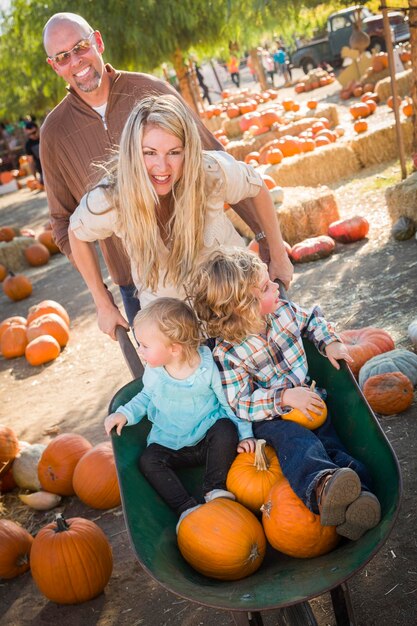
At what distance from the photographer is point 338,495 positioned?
6.96ft

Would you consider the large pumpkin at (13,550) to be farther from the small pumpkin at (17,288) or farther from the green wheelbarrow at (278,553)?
the small pumpkin at (17,288)

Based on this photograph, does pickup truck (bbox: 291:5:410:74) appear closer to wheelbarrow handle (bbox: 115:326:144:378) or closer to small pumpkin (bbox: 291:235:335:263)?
small pumpkin (bbox: 291:235:335:263)

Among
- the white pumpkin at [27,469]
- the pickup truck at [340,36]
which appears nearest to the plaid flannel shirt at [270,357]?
the white pumpkin at [27,469]

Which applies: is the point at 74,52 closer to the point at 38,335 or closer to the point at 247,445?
the point at 247,445

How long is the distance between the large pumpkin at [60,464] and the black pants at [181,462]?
1845mm

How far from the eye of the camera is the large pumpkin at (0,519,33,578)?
3752 mm

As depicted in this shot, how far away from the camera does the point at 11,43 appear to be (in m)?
14.7

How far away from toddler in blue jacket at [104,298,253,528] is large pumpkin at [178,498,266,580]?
0.61 feet

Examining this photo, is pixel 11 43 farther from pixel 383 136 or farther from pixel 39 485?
pixel 39 485

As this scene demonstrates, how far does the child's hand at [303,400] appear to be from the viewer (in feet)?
8.45

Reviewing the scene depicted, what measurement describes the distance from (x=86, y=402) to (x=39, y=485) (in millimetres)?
1309

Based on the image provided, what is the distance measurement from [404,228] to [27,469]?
13.8ft

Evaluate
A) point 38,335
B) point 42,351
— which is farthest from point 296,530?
point 38,335

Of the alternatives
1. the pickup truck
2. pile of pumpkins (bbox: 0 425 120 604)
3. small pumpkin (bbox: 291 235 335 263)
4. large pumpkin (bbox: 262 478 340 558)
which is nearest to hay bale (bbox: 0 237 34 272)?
small pumpkin (bbox: 291 235 335 263)
